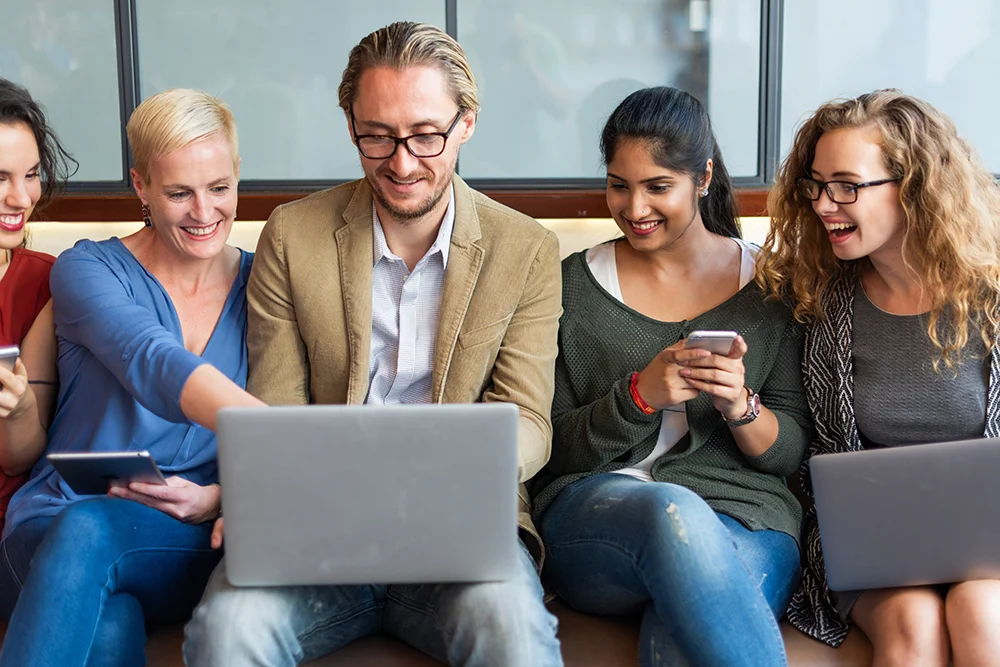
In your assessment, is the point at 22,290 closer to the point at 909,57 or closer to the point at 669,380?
the point at 669,380

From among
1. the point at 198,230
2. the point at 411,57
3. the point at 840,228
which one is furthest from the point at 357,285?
the point at 840,228

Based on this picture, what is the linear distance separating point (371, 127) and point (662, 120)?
21.5 inches

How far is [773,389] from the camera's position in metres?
1.95

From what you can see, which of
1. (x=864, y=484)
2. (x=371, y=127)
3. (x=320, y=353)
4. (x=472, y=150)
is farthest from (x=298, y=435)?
(x=472, y=150)

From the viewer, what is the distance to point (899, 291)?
6.10 ft

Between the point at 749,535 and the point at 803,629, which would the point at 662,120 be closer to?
the point at 749,535

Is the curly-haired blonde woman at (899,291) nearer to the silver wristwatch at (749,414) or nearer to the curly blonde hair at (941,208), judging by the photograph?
the curly blonde hair at (941,208)

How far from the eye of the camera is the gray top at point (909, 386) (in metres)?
1.77

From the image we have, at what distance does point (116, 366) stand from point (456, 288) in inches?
22.6

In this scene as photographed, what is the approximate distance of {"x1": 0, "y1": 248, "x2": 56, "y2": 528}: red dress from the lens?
6.06ft

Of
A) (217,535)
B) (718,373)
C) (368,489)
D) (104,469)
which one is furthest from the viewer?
(718,373)

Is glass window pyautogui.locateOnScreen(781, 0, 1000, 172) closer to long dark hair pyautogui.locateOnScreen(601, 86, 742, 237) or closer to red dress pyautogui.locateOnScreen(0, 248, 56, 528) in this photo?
long dark hair pyautogui.locateOnScreen(601, 86, 742, 237)

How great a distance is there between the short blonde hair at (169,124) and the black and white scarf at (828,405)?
115 centimetres

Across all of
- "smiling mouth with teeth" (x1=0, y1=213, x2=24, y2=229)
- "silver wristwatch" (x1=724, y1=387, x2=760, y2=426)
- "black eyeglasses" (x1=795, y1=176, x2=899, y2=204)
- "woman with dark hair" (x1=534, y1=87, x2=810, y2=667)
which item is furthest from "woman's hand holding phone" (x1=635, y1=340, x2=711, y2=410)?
"smiling mouth with teeth" (x1=0, y1=213, x2=24, y2=229)
